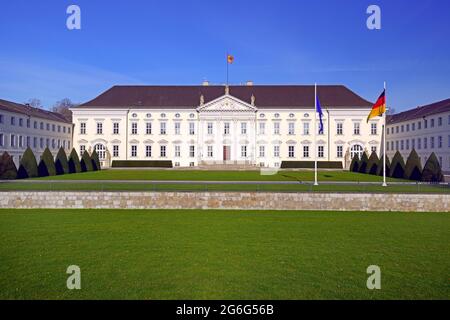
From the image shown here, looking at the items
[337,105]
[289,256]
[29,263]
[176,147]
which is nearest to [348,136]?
[337,105]

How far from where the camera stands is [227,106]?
58062 millimetres

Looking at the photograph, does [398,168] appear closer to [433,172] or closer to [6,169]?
[433,172]

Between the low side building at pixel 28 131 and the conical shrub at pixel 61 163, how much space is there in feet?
33.1

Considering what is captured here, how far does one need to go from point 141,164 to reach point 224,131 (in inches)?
566

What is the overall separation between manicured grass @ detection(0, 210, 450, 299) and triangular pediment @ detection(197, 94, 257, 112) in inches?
1678

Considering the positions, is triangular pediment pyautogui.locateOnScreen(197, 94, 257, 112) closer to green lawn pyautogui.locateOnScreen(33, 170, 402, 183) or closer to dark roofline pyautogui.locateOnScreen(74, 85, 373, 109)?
dark roofline pyautogui.locateOnScreen(74, 85, 373, 109)

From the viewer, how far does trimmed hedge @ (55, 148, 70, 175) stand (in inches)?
1523

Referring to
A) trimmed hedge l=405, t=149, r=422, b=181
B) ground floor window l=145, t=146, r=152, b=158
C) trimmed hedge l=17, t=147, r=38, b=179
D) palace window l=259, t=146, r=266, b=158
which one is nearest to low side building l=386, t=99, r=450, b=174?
trimmed hedge l=405, t=149, r=422, b=181

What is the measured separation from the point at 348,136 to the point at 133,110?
35.7 metres

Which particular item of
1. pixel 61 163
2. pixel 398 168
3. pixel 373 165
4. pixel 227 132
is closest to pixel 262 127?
pixel 227 132

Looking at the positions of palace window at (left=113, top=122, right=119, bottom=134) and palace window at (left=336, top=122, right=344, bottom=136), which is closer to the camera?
palace window at (left=336, top=122, right=344, bottom=136)

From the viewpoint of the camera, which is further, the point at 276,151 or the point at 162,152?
the point at 162,152

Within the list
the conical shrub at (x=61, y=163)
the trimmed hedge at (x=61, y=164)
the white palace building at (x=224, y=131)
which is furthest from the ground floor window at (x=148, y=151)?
the conical shrub at (x=61, y=163)

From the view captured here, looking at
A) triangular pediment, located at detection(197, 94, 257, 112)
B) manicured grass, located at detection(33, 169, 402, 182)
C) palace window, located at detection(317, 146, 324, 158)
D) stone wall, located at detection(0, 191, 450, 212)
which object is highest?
triangular pediment, located at detection(197, 94, 257, 112)
